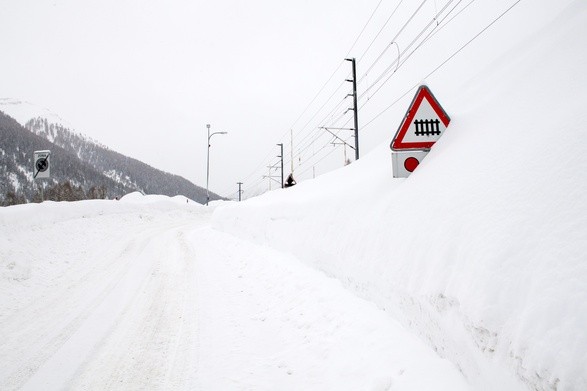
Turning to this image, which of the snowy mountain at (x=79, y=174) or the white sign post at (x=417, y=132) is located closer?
the white sign post at (x=417, y=132)

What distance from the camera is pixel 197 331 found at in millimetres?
4633

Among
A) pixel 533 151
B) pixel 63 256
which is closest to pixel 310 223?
pixel 533 151

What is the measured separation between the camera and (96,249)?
37.4 feet

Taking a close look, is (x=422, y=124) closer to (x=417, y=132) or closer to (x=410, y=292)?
(x=417, y=132)

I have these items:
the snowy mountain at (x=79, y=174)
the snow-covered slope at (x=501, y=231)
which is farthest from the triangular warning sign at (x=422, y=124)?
the snowy mountain at (x=79, y=174)

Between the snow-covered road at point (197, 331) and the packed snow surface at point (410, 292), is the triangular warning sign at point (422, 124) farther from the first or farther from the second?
the snow-covered road at point (197, 331)

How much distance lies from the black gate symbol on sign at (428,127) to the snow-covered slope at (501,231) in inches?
7.4

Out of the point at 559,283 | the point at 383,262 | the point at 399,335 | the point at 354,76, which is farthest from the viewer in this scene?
the point at 354,76

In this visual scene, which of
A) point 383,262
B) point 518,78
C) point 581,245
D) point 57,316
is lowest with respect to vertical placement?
point 57,316

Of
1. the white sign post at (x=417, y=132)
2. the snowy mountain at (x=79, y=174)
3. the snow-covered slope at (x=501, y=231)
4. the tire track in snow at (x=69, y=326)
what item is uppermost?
the snowy mountain at (x=79, y=174)

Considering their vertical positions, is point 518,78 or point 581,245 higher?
point 518,78

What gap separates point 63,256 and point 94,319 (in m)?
6.36

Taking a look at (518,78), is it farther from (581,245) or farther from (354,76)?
(354,76)

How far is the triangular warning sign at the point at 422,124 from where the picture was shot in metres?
4.34
